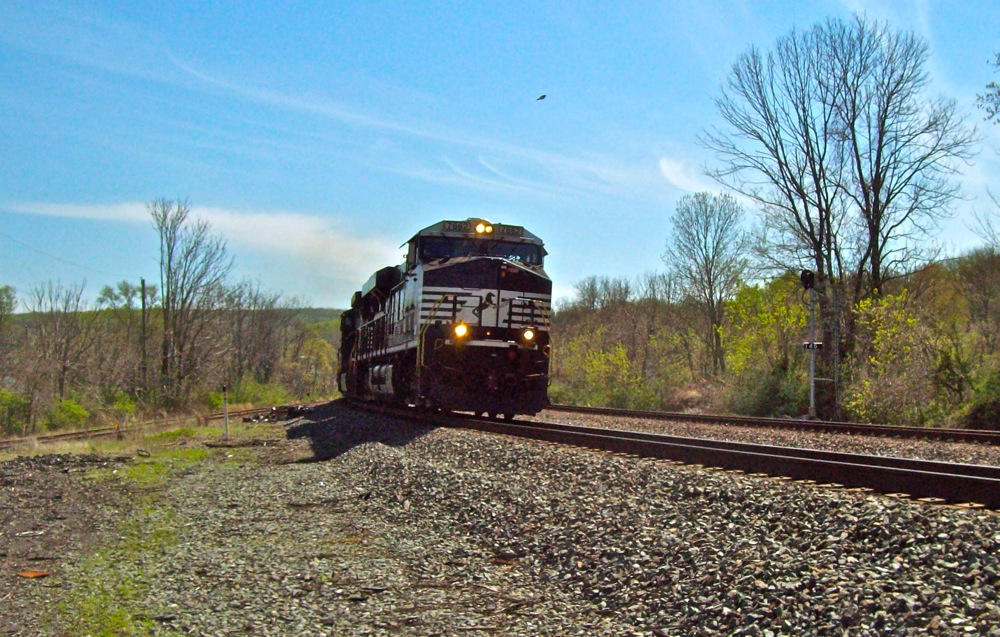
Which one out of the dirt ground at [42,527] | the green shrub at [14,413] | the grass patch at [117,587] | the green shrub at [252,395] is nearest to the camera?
the grass patch at [117,587]

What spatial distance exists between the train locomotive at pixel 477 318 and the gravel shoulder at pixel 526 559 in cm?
547

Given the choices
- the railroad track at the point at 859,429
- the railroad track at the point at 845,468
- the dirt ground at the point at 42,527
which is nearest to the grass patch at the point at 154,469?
the dirt ground at the point at 42,527

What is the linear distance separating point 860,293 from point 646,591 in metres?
21.3

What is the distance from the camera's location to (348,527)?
23.0 ft

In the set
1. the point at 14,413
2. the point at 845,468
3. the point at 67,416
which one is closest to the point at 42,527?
the point at 845,468

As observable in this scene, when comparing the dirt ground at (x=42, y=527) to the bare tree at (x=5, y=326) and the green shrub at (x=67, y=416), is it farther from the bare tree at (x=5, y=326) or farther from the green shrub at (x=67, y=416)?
the bare tree at (x=5, y=326)

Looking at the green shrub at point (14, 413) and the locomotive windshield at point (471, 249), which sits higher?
the locomotive windshield at point (471, 249)

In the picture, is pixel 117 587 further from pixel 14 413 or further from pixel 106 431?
pixel 14 413

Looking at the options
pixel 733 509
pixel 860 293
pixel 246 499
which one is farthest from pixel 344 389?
pixel 733 509

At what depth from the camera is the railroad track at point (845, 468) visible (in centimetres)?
496

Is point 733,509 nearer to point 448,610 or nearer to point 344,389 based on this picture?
point 448,610

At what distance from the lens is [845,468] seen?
586 centimetres

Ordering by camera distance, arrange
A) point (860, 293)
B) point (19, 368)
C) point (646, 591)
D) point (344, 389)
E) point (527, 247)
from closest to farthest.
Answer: point (646, 591)
point (527, 247)
point (860, 293)
point (344, 389)
point (19, 368)

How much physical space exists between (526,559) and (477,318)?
8601 mm
